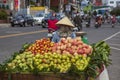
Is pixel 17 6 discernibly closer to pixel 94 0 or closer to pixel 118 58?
pixel 118 58

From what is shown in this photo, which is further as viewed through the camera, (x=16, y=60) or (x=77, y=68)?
(x=16, y=60)

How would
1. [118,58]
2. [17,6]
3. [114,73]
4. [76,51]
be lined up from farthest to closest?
1. [17,6]
2. [118,58]
3. [114,73]
4. [76,51]

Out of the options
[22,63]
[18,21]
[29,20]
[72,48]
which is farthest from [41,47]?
[29,20]

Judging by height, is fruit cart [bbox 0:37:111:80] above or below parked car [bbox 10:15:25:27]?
above

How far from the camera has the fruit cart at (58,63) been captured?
647 cm

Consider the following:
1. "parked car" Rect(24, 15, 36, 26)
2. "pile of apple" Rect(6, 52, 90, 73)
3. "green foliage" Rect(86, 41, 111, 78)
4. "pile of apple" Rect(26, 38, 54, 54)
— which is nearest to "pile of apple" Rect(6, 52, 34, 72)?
"pile of apple" Rect(6, 52, 90, 73)

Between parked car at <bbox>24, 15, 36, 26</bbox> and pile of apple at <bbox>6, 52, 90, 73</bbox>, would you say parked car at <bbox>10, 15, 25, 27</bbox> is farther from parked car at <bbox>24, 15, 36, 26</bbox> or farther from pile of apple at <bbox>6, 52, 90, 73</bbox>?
pile of apple at <bbox>6, 52, 90, 73</bbox>

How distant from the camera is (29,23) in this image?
54.2 m

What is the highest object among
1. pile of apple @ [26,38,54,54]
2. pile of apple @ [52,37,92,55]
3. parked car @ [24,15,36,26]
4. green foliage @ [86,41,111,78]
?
pile of apple @ [52,37,92,55]

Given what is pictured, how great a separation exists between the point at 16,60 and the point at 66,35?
291cm

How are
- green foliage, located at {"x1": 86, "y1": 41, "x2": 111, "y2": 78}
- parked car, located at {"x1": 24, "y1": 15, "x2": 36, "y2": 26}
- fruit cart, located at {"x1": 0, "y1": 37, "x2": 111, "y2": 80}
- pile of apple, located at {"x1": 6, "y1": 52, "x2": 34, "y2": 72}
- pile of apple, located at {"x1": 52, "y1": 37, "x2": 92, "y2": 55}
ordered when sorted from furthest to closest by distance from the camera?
parked car, located at {"x1": 24, "y1": 15, "x2": 36, "y2": 26} < pile of apple, located at {"x1": 52, "y1": 37, "x2": 92, "y2": 55} < pile of apple, located at {"x1": 6, "y1": 52, "x2": 34, "y2": 72} < green foliage, located at {"x1": 86, "y1": 41, "x2": 111, "y2": 78} < fruit cart, located at {"x1": 0, "y1": 37, "x2": 111, "y2": 80}

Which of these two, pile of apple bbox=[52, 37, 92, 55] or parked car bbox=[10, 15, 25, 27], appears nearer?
pile of apple bbox=[52, 37, 92, 55]

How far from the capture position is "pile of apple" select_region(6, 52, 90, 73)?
6.70 meters

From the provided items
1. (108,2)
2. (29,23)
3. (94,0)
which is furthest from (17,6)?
(108,2)
